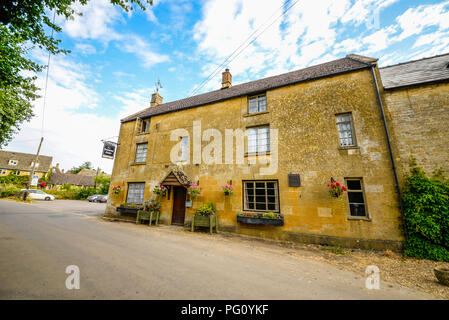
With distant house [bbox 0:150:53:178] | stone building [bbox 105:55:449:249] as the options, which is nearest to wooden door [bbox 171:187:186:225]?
stone building [bbox 105:55:449:249]

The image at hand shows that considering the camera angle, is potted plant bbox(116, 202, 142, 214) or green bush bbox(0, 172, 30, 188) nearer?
potted plant bbox(116, 202, 142, 214)

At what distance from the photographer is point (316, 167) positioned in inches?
313

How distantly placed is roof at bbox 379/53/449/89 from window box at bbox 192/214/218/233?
9988 millimetres

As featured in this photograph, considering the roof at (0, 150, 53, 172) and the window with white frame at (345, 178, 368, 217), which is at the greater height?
the roof at (0, 150, 53, 172)

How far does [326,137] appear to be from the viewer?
8.08m

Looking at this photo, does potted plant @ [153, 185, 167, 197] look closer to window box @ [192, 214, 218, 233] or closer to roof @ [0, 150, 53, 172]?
window box @ [192, 214, 218, 233]

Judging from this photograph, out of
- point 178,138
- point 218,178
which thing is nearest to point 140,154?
point 178,138

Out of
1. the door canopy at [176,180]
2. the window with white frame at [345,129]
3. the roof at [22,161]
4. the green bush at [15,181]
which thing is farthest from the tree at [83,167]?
the window with white frame at [345,129]

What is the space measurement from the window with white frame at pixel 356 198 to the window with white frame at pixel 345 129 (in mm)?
1718

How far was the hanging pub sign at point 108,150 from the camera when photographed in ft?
42.2

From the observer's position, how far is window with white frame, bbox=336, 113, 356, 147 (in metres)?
7.91

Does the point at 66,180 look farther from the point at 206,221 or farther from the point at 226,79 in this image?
the point at 206,221

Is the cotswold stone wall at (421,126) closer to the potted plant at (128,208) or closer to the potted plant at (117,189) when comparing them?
the potted plant at (128,208)
